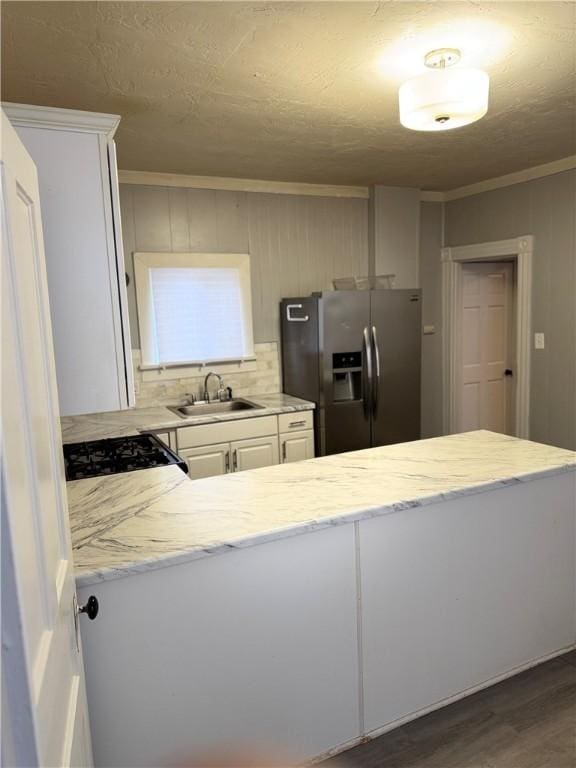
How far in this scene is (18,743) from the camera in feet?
2.08

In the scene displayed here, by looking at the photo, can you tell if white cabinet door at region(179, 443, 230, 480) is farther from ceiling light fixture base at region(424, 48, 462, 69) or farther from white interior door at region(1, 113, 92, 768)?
ceiling light fixture base at region(424, 48, 462, 69)

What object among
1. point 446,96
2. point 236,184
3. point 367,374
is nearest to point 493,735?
point 446,96

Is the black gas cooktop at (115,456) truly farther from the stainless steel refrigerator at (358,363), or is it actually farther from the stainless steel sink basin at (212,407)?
the stainless steel refrigerator at (358,363)

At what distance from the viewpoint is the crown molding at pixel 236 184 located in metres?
3.76

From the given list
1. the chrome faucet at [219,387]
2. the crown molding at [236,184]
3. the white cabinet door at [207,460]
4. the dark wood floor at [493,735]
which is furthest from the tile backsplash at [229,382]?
the dark wood floor at [493,735]

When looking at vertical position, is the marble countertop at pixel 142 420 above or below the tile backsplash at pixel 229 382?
below

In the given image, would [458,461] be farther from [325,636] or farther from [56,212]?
[56,212]

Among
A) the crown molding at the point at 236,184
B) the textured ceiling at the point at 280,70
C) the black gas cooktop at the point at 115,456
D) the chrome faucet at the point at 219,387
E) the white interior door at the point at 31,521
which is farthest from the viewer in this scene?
the chrome faucet at the point at 219,387

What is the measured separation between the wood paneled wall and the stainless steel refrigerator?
30 centimetres

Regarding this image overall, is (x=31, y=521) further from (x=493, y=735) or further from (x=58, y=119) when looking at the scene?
(x=493, y=735)

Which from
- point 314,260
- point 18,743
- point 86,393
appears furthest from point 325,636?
point 314,260

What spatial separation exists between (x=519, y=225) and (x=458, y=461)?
2.81 m

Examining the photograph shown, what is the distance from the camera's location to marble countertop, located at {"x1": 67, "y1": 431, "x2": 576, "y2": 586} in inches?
59.7

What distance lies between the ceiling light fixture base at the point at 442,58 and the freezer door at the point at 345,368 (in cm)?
175
